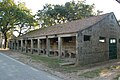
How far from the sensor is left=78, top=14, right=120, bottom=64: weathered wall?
16.2 meters

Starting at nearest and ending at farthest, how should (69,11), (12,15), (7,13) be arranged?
(7,13)
(12,15)
(69,11)

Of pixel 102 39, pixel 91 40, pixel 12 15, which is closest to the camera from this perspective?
pixel 91 40

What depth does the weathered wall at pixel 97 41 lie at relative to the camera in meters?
16.2

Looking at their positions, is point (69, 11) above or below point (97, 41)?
above

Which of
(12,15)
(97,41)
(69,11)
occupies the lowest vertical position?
(97,41)

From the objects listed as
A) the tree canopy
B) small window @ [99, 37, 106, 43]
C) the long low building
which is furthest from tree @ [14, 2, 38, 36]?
small window @ [99, 37, 106, 43]

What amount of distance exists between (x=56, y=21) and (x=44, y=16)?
306 centimetres

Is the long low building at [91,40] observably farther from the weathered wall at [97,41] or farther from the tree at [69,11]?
the tree at [69,11]

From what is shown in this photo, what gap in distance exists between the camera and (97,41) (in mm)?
18234

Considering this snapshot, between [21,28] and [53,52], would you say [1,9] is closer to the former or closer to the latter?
[21,28]

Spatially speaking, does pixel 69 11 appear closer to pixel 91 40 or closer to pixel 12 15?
pixel 12 15

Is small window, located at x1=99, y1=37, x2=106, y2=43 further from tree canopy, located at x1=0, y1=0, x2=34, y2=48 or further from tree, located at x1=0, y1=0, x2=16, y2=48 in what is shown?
tree, located at x1=0, y1=0, x2=16, y2=48

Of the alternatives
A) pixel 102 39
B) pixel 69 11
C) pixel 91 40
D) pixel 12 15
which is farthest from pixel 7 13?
pixel 91 40

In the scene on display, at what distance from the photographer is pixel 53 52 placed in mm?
23797
